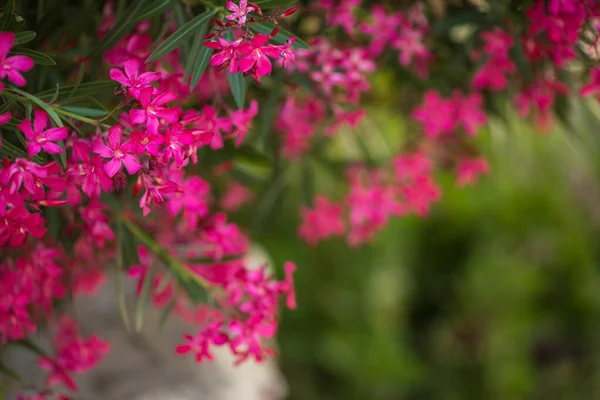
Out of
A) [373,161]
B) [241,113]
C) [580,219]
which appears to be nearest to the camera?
[241,113]

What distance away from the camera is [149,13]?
1.69 feet

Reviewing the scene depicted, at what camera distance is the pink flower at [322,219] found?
960mm

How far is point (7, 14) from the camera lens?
0.47 metres

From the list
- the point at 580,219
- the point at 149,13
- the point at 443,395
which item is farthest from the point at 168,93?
the point at 580,219

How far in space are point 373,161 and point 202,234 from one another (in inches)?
12.1

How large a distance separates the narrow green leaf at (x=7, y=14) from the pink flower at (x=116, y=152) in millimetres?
104

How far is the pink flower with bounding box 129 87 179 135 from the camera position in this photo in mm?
456

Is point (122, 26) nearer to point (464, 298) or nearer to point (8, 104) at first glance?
point (8, 104)

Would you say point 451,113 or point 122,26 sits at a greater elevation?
point 122,26

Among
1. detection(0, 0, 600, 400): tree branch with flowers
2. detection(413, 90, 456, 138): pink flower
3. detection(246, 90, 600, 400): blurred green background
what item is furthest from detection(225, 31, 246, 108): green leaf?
detection(246, 90, 600, 400): blurred green background

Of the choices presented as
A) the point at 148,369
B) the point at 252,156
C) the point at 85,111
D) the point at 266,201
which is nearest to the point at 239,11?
the point at 85,111

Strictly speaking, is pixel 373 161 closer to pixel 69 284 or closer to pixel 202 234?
pixel 202 234

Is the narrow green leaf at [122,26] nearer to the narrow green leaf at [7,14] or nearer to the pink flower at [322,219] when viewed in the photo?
the narrow green leaf at [7,14]

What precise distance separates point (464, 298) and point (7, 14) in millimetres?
1800
